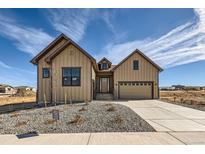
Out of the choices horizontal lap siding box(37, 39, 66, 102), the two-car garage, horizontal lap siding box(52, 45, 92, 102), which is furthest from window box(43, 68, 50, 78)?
the two-car garage

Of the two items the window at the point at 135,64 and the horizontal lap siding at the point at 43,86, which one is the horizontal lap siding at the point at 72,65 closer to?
the horizontal lap siding at the point at 43,86

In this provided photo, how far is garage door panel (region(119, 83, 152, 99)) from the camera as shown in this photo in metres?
20.5

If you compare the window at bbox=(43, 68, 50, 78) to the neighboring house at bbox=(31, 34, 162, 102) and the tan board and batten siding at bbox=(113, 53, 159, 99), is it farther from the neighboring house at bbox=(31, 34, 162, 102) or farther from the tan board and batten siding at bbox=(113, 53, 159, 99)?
the tan board and batten siding at bbox=(113, 53, 159, 99)

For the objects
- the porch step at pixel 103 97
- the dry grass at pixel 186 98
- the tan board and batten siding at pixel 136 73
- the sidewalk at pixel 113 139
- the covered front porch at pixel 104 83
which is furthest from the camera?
the covered front porch at pixel 104 83

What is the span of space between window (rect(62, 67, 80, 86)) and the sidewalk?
30.3 feet

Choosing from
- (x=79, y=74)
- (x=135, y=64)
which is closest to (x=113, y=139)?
(x=79, y=74)

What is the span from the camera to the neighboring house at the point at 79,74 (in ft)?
50.1

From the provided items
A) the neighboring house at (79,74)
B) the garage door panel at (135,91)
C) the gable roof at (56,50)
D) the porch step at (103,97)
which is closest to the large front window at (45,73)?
the neighboring house at (79,74)

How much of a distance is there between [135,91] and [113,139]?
15330 mm

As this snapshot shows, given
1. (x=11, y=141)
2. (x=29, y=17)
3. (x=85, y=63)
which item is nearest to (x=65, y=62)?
(x=85, y=63)

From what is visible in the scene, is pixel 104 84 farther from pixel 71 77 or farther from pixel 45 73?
pixel 45 73
